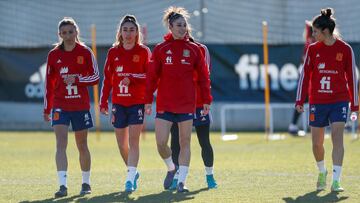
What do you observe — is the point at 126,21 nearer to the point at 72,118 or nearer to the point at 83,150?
the point at 72,118

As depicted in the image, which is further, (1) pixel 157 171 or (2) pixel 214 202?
(1) pixel 157 171

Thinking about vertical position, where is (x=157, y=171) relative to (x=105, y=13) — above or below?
below

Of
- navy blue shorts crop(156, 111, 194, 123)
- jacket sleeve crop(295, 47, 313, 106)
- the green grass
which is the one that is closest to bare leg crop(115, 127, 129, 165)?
the green grass

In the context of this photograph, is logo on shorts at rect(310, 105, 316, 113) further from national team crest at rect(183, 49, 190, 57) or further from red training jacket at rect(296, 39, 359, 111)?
national team crest at rect(183, 49, 190, 57)

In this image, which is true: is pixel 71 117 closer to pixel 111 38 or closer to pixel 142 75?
pixel 142 75

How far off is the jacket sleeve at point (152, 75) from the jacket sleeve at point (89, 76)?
66 centimetres

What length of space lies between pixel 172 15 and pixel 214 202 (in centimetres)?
219

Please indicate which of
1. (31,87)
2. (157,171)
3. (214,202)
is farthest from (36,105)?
(214,202)

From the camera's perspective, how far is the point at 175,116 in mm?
10180

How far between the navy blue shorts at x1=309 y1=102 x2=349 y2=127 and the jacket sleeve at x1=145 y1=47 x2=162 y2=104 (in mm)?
1737

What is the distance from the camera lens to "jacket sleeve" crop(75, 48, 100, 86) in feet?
34.0

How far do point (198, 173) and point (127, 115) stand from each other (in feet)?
6.88

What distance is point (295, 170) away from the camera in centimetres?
1261

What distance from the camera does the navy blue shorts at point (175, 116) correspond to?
1013cm
